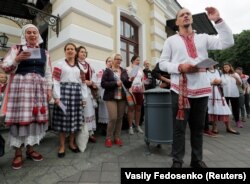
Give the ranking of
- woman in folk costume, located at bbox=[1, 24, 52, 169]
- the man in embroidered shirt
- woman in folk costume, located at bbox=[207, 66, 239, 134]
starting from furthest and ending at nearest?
woman in folk costume, located at bbox=[207, 66, 239, 134] < woman in folk costume, located at bbox=[1, 24, 52, 169] < the man in embroidered shirt

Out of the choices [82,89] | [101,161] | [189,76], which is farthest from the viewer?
[82,89]

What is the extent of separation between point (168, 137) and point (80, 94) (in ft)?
5.58

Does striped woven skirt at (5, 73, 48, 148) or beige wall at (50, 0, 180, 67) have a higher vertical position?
beige wall at (50, 0, 180, 67)

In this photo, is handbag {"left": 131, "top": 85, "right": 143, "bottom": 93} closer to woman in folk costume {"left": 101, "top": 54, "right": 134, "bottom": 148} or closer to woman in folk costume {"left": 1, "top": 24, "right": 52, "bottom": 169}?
woman in folk costume {"left": 101, "top": 54, "right": 134, "bottom": 148}

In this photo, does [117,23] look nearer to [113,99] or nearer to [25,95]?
[113,99]

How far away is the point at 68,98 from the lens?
3.91 meters

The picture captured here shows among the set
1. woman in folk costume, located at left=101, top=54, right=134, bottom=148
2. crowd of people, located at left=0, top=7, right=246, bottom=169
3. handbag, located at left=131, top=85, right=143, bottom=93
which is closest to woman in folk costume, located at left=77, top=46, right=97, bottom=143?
crowd of people, located at left=0, top=7, right=246, bottom=169

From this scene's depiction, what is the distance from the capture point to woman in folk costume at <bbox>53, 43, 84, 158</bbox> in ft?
12.6

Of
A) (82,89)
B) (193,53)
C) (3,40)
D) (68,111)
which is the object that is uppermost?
(3,40)

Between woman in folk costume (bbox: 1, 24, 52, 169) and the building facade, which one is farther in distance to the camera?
the building facade

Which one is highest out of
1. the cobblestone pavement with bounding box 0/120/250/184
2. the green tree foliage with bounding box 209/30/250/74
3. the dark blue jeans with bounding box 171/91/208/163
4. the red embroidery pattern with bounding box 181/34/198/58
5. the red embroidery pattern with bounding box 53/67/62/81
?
the green tree foliage with bounding box 209/30/250/74

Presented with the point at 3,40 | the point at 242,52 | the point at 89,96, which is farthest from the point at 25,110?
the point at 242,52

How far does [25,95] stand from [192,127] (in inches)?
93.2

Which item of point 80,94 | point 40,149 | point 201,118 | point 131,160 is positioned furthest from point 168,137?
point 40,149
